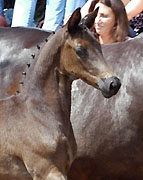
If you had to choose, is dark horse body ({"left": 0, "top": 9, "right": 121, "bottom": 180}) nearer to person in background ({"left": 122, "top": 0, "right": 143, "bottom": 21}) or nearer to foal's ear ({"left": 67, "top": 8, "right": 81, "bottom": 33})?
foal's ear ({"left": 67, "top": 8, "right": 81, "bottom": 33})

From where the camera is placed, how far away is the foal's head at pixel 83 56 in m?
3.37

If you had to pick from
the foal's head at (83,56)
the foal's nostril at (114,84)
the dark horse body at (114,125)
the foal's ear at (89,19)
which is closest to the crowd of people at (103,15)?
the dark horse body at (114,125)

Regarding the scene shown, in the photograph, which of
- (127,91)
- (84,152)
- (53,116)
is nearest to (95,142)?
(84,152)

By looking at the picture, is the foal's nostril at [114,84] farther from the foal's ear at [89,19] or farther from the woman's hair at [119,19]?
the woman's hair at [119,19]

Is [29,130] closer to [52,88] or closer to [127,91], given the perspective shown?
[52,88]

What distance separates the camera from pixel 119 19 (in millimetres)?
4691

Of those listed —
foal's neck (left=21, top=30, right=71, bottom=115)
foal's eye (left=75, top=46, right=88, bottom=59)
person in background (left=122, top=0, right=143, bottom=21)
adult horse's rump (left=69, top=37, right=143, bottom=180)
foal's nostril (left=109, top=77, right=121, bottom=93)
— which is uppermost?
foal's eye (left=75, top=46, right=88, bottom=59)

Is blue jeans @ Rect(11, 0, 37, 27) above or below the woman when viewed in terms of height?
below

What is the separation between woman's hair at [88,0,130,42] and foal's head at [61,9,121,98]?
1254 mm

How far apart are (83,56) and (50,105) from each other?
12.7 inches

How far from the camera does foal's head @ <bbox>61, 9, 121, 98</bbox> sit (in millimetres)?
3373

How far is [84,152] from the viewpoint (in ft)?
13.6

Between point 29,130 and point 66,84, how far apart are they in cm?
29

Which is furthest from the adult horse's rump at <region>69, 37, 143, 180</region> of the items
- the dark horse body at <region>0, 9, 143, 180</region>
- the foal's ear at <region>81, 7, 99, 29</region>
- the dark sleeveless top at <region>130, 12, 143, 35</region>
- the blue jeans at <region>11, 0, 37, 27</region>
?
the blue jeans at <region>11, 0, 37, 27</region>
